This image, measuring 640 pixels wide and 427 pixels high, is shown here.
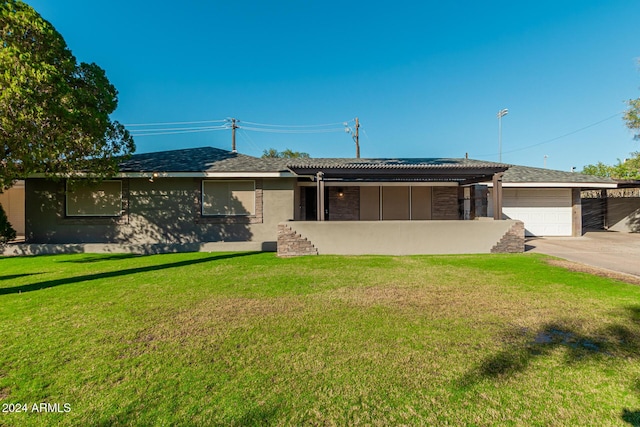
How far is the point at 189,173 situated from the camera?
12.1m

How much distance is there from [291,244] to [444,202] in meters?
9.31

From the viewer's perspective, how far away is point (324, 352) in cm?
325

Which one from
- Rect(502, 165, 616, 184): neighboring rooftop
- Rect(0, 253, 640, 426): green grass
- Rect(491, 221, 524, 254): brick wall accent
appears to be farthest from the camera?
Rect(502, 165, 616, 184): neighboring rooftop

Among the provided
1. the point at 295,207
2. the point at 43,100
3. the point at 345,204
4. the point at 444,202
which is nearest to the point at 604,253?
the point at 444,202

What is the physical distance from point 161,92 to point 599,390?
2867 cm

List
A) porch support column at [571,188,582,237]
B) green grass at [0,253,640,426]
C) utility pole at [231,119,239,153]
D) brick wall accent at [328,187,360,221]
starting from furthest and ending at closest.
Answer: utility pole at [231,119,239,153] → brick wall accent at [328,187,360,221] → porch support column at [571,188,582,237] → green grass at [0,253,640,426]

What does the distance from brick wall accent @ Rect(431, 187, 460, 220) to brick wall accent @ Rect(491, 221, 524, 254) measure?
5.25 m

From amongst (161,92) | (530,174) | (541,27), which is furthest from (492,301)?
(161,92)

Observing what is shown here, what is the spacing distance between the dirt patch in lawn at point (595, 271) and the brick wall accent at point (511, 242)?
5.39 feet

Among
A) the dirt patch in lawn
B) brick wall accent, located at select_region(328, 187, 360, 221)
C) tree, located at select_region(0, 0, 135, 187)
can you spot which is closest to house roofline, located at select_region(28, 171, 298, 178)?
tree, located at select_region(0, 0, 135, 187)

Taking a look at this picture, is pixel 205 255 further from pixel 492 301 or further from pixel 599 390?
pixel 599 390

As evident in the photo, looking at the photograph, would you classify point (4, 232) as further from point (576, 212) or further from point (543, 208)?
point (576, 212)

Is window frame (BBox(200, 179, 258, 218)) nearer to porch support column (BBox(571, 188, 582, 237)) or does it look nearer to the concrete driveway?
the concrete driveway

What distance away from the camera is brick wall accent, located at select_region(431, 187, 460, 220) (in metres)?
15.7
